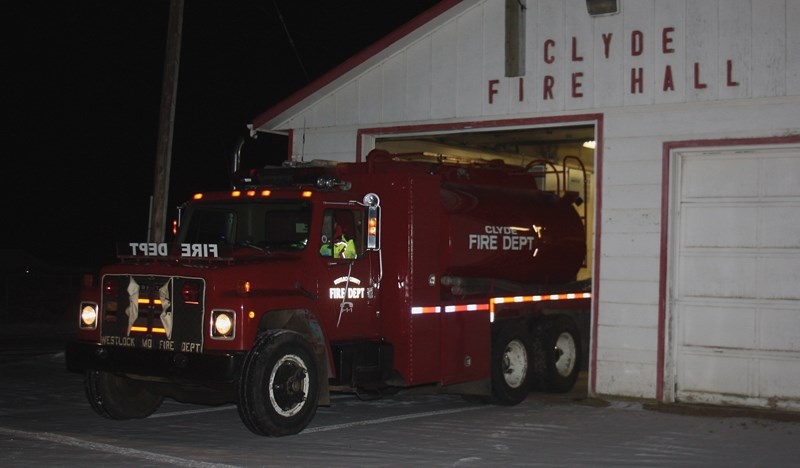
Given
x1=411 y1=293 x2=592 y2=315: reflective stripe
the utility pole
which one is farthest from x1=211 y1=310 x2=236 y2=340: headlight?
the utility pole

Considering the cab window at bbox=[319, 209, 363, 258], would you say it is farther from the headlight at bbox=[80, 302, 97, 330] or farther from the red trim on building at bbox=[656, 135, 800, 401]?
the red trim on building at bbox=[656, 135, 800, 401]

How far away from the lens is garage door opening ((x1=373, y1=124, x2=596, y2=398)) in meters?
17.0

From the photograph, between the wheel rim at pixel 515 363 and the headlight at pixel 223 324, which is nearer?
the headlight at pixel 223 324

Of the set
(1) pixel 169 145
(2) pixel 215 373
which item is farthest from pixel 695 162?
(1) pixel 169 145

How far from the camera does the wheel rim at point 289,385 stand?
1107cm

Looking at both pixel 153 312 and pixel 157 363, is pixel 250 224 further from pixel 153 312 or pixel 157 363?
pixel 157 363

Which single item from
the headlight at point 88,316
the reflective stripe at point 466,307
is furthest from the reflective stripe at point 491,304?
the headlight at point 88,316

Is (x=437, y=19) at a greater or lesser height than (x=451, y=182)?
greater

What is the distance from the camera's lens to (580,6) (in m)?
15.2

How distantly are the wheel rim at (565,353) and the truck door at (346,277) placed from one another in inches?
172

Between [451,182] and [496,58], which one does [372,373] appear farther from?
[496,58]

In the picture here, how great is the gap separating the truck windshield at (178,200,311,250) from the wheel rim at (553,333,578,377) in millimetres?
5593

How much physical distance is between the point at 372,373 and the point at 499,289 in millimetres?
2932

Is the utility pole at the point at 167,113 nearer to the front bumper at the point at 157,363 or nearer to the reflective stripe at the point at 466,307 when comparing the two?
the reflective stripe at the point at 466,307
